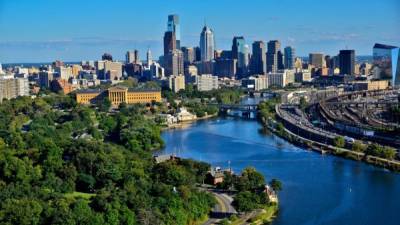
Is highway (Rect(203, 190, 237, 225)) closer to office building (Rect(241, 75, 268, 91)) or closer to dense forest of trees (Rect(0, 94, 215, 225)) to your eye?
dense forest of trees (Rect(0, 94, 215, 225))

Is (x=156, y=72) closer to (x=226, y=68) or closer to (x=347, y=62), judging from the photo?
(x=226, y=68)

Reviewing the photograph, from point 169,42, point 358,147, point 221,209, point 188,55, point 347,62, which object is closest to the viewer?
point 221,209

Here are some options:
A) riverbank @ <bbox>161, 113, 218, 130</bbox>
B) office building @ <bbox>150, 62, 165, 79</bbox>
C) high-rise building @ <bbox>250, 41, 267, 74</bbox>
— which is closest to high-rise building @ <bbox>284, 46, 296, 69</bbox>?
high-rise building @ <bbox>250, 41, 267, 74</bbox>

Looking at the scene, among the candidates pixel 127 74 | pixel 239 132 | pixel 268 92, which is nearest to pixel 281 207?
pixel 239 132

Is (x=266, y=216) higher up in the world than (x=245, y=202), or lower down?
lower down

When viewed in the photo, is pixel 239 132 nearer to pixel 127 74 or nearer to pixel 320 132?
pixel 320 132

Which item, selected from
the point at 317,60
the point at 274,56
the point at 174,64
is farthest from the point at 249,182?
the point at 317,60

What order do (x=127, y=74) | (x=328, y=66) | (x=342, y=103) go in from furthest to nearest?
(x=328, y=66) < (x=127, y=74) < (x=342, y=103)
